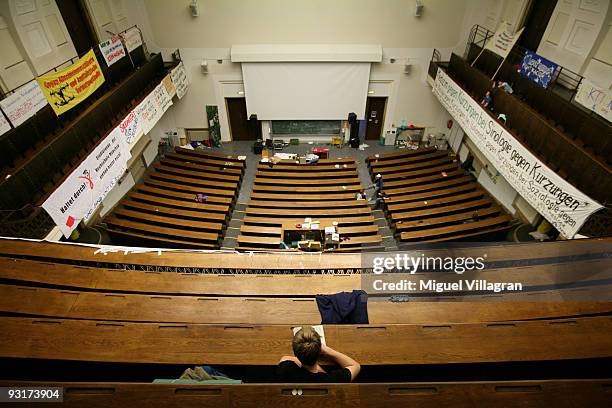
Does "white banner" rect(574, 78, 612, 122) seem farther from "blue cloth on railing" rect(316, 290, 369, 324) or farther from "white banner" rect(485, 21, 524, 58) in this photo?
"blue cloth on railing" rect(316, 290, 369, 324)

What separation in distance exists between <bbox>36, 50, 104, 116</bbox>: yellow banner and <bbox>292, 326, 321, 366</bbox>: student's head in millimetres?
6064

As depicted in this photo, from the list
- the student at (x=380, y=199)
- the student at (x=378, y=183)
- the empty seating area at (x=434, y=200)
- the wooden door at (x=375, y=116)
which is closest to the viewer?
the empty seating area at (x=434, y=200)

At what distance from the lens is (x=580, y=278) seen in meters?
3.54

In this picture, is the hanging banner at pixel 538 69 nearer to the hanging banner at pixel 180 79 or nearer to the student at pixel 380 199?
the student at pixel 380 199

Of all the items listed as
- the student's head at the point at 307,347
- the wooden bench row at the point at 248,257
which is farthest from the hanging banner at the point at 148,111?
the student's head at the point at 307,347

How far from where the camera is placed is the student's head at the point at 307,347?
2.18 m

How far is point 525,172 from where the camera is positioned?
6430 millimetres

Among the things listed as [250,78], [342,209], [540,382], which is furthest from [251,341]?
[250,78]

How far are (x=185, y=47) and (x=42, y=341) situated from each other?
414 inches

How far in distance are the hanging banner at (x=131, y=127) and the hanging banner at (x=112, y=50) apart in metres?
1.35

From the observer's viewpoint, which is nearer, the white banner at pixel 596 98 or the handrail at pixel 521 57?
the white banner at pixel 596 98

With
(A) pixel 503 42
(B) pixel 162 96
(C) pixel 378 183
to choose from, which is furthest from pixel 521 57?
(B) pixel 162 96

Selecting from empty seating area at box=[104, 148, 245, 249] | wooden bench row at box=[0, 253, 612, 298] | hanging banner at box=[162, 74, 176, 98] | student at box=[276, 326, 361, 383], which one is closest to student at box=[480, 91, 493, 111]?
wooden bench row at box=[0, 253, 612, 298]

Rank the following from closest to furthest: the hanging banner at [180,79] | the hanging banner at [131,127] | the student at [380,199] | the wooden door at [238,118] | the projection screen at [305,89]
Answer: the hanging banner at [131,127] < the student at [380,199] < the hanging banner at [180,79] < the projection screen at [305,89] < the wooden door at [238,118]
